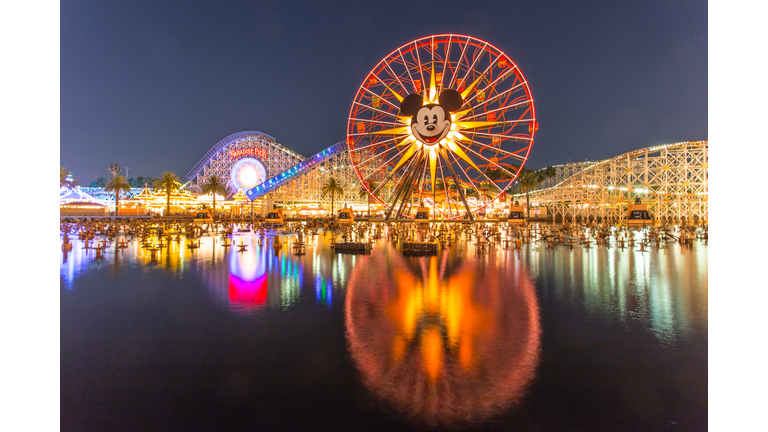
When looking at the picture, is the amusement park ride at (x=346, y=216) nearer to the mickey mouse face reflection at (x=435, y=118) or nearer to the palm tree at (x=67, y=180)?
the mickey mouse face reflection at (x=435, y=118)

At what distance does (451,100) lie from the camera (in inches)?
899

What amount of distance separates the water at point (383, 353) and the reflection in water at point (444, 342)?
1.3 inches

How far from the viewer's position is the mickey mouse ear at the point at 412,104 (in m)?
23.4

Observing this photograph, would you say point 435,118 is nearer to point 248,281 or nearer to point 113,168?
point 248,281

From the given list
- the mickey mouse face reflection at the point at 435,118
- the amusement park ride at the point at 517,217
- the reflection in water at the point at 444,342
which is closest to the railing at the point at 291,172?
the amusement park ride at the point at 517,217

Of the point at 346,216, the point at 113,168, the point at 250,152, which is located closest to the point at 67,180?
the point at 113,168

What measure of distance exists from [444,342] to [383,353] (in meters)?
1.19

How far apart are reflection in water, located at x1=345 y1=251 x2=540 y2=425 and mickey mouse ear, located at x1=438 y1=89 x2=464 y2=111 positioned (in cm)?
1353

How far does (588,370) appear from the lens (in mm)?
5578

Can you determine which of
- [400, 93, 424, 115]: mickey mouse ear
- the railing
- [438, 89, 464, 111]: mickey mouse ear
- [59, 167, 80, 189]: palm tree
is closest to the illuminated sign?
the railing

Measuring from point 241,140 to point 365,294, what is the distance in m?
69.6

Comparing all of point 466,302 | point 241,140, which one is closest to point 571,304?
point 466,302

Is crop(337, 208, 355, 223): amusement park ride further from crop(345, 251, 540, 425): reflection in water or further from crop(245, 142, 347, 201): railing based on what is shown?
crop(345, 251, 540, 425): reflection in water

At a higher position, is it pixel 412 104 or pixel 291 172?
pixel 412 104
